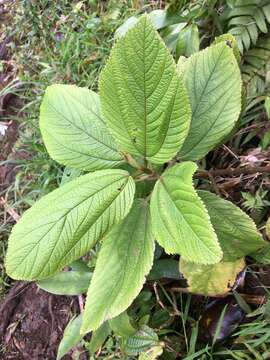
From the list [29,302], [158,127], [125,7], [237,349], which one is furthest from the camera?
[125,7]

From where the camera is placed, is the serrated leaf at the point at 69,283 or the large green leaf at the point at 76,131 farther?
the serrated leaf at the point at 69,283

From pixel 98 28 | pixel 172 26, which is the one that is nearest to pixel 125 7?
pixel 98 28

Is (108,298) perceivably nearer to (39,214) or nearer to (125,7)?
(39,214)

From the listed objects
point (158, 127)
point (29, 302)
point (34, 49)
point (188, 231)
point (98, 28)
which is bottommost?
point (29, 302)

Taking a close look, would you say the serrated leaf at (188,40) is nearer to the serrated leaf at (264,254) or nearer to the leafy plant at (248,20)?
the leafy plant at (248,20)

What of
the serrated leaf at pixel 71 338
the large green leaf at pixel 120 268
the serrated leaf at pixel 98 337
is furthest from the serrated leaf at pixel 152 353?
the large green leaf at pixel 120 268

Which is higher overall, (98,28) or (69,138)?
(69,138)

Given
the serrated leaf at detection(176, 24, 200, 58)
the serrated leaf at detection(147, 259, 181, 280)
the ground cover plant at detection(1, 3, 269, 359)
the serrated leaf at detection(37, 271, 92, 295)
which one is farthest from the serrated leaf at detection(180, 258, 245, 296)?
the serrated leaf at detection(176, 24, 200, 58)
